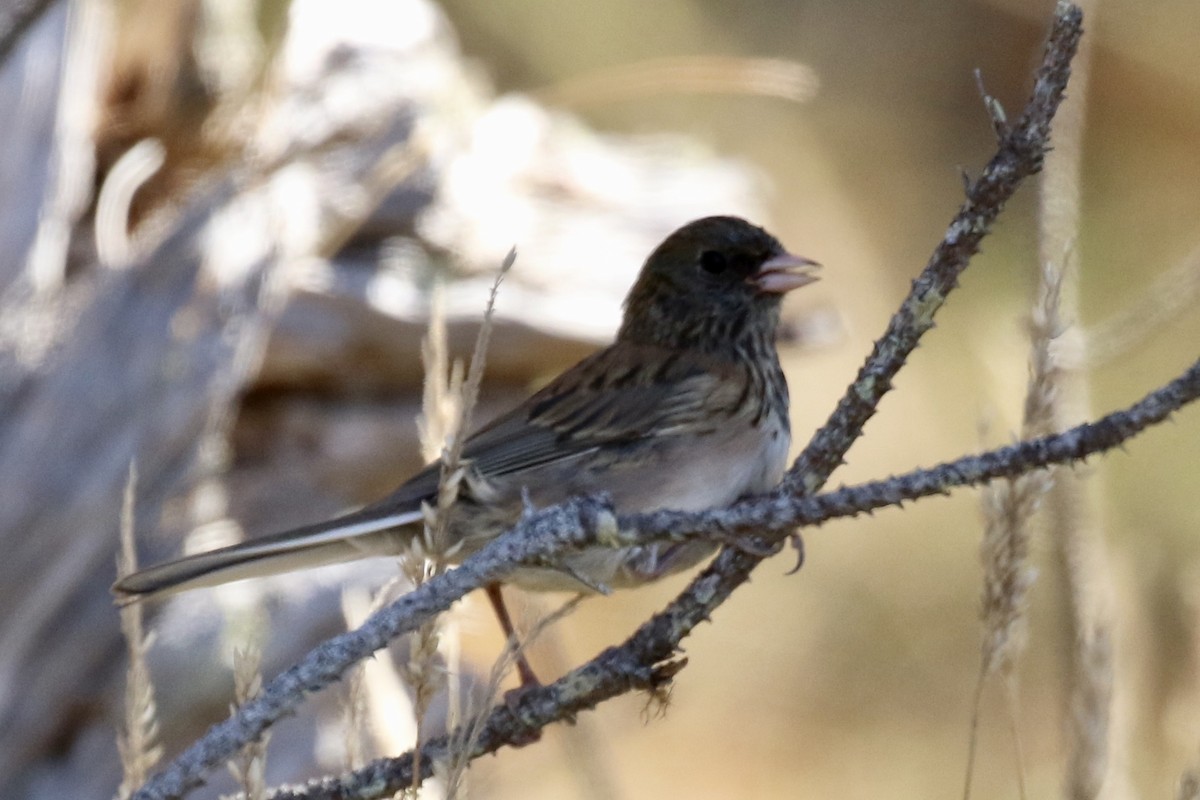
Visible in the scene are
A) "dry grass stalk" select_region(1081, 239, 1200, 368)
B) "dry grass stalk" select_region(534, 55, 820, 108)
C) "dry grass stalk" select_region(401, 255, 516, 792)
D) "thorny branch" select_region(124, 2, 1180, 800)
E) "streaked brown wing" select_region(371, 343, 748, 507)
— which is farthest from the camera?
"dry grass stalk" select_region(534, 55, 820, 108)

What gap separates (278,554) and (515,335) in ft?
6.75

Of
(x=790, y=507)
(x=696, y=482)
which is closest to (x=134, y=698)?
(x=790, y=507)

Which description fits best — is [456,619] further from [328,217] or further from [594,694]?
[328,217]

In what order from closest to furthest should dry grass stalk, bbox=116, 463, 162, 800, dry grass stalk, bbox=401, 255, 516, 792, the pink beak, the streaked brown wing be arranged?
dry grass stalk, bbox=401, 255, 516, 792, dry grass stalk, bbox=116, 463, 162, 800, the streaked brown wing, the pink beak

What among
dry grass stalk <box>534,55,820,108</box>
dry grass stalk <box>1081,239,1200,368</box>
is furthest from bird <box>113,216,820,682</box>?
dry grass stalk <box>1081,239,1200,368</box>

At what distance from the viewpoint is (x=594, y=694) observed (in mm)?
1748

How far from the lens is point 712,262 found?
293 cm

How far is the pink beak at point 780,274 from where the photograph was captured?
282 centimetres

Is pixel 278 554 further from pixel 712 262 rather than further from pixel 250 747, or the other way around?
pixel 712 262

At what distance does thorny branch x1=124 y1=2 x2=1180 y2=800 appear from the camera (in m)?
1.22

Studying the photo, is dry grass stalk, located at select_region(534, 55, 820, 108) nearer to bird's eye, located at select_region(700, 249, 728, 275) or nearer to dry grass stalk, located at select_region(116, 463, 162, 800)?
bird's eye, located at select_region(700, 249, 728, 275)

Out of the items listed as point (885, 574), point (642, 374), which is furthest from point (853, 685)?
point (642, 374)

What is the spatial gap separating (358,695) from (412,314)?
87.1 inches

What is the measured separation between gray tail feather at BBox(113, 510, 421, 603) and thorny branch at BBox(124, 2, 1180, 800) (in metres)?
0.35
